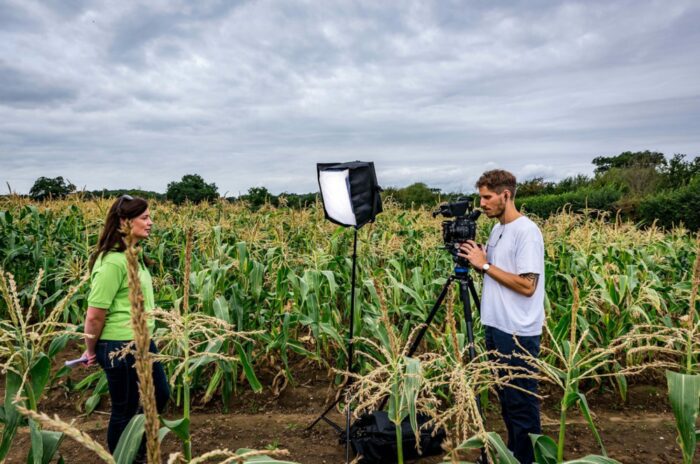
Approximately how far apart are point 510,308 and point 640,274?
2.84 m

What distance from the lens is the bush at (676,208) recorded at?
1406 centimetres

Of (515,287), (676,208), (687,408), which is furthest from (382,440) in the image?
(676,208)

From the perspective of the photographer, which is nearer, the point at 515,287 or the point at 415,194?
the point at 515,287

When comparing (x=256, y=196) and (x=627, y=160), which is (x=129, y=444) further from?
(x=627, y=160)

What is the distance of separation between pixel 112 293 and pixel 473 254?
2.03m

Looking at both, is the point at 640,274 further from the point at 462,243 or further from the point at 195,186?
the point at 195,186

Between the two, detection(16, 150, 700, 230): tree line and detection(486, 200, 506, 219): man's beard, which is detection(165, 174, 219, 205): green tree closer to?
detection(16, 150, 700, 230): tree line

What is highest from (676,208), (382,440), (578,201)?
(578,201)

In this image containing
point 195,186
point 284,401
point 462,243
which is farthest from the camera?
point 195,186

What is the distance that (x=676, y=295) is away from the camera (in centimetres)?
444

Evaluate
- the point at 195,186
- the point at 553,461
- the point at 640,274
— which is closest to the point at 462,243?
the point at 553,461

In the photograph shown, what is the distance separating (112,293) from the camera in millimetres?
2383

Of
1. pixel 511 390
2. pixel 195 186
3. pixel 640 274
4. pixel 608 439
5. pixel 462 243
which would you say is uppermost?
pixel 195 186

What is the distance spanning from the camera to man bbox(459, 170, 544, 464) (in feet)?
8.18
